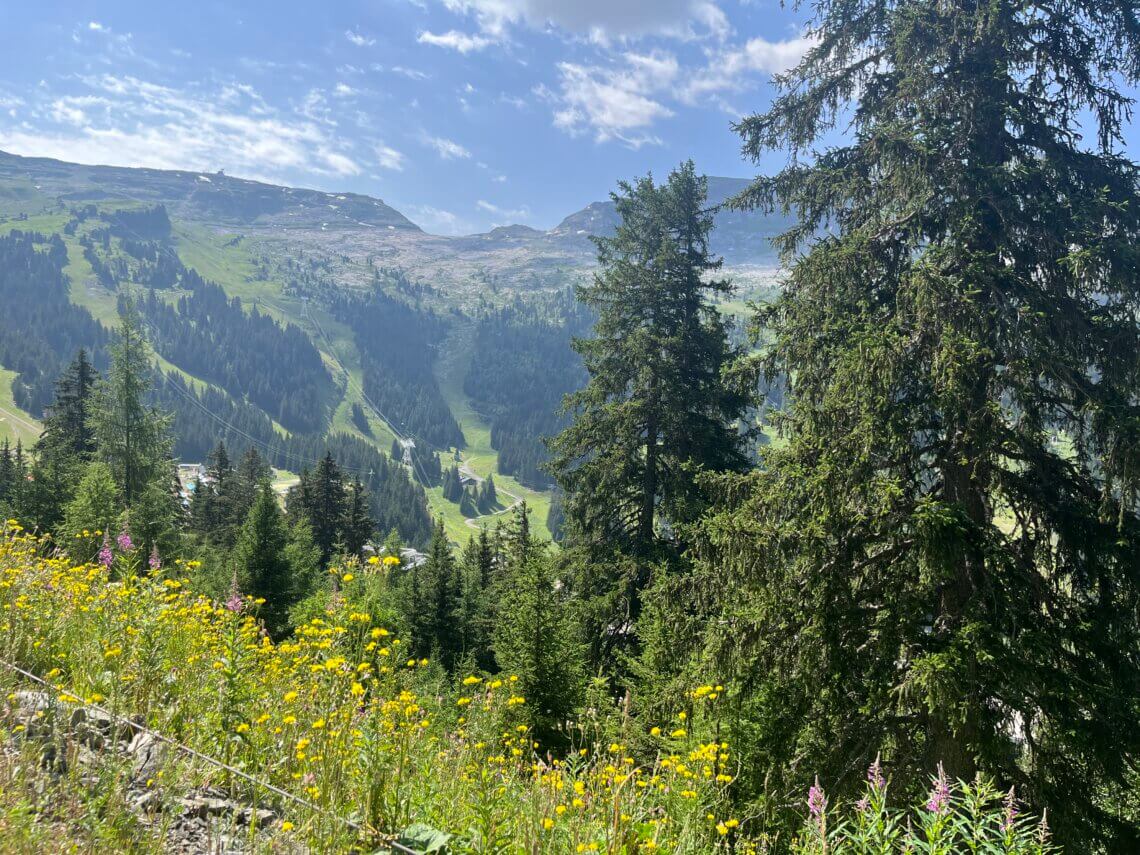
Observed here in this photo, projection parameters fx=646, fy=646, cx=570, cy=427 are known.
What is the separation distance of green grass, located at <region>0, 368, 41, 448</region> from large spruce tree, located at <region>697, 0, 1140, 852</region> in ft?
615

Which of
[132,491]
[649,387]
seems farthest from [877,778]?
[132,491]

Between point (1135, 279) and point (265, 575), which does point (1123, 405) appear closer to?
point (1135, 279)

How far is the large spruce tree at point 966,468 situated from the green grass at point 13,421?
187m

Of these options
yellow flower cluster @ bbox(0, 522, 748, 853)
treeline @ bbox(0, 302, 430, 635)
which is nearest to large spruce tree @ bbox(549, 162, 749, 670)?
yellow flower cluster @ bbox(0, 522, 748, 853)

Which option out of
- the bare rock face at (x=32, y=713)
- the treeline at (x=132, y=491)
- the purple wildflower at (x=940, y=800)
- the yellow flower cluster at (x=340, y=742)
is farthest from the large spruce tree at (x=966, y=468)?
the treeline at (x=132, y=491)

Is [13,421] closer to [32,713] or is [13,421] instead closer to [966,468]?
[32,713]

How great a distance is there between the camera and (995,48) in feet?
26.6

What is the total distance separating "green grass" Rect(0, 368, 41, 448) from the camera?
510 feet

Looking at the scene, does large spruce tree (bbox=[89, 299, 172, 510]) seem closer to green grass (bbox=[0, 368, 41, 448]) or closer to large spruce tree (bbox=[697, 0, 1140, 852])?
large spruce tree (bbox=[697, 0, 1140, 852])

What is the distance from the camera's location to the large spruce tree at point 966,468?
6398mm

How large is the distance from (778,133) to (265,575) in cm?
2643

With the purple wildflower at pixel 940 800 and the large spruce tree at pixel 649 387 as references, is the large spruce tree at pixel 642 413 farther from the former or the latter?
the purple wildflower at pixel 940 800

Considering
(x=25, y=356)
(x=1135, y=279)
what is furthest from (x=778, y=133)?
(x=25, y=356)

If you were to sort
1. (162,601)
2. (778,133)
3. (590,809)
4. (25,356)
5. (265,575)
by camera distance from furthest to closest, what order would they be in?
(25,356), (265,575), (778,133), (162,601), (590,809)
